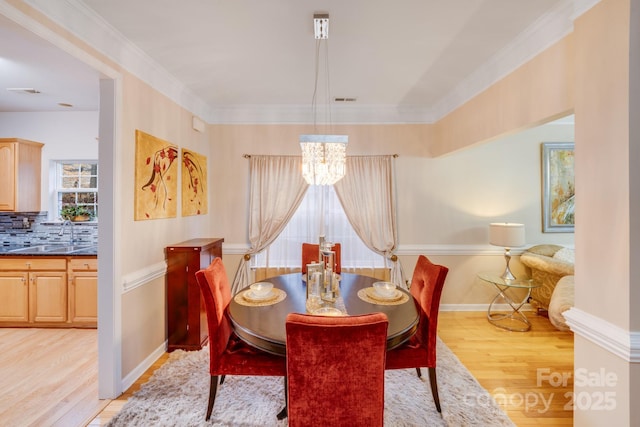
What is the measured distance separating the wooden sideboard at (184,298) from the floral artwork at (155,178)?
1.46ft

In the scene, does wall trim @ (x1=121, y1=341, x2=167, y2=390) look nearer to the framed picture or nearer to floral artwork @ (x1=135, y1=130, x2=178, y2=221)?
floral artwork @ (x1=135, y1=130, x2=178, y2=221)

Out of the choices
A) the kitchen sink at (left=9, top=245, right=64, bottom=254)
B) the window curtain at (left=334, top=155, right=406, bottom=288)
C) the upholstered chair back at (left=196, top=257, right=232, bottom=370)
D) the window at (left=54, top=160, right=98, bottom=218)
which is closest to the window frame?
the window at (left=54, top=160, right=98, bottom=218)

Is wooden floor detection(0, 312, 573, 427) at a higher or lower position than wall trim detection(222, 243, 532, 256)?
lower

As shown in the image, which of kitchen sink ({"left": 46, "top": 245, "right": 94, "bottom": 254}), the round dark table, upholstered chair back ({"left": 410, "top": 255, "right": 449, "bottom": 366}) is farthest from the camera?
kitchen sink ({"left": 46, "top": 245, "right": 94, "bottom": 254})

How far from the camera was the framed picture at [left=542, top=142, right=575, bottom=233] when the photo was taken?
12.9 ft

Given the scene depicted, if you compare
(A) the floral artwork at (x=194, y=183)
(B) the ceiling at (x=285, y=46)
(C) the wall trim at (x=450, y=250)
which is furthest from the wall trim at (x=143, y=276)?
(B) the ceiling at (x=285, y=46)

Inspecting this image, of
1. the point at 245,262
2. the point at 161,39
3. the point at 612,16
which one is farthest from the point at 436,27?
the point at 245,262

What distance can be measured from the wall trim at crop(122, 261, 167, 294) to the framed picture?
192 inches

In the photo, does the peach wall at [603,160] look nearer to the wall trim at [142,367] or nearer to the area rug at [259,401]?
the area rug at [259,401]

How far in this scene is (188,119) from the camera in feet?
10.9

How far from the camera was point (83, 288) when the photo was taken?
322 centimetres

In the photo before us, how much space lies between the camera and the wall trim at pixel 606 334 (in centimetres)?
132

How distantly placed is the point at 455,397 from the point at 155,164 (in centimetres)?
324

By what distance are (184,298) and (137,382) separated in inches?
29.9
